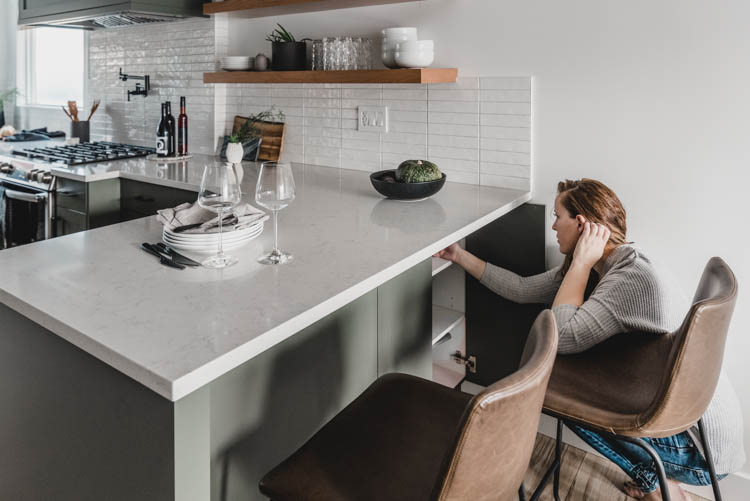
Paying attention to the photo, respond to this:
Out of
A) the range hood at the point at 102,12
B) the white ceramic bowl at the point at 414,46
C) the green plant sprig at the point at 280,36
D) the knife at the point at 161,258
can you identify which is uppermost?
the range hood at the point at 102,12

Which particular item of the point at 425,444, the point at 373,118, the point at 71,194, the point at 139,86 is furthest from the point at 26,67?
the point at 425,444

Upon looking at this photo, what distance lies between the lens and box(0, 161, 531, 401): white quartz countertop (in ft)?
2.72

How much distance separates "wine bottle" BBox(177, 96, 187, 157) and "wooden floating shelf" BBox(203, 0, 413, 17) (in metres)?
0.52

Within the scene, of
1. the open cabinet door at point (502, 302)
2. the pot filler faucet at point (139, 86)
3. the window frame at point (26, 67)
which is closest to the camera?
the open cabinet door at point (502, 302)

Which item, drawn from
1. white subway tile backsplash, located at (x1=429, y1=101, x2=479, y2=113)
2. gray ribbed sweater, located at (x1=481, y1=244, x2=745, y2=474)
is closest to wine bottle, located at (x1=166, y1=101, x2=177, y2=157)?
white subway tile backsplash, located at (x1=429, y1=101, x2=479, y2=113)

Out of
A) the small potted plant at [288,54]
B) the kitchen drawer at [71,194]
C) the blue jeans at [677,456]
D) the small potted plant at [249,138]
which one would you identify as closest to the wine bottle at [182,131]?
the small potted plant at [249,138]

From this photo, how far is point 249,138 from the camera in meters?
2.71

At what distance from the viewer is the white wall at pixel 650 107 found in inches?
65.0

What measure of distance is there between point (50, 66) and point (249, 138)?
2.43m

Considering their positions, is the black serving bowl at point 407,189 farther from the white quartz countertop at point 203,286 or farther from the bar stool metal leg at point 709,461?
the bar stool metal leg at point 709,461

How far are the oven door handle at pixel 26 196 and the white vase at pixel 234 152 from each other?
87 cm

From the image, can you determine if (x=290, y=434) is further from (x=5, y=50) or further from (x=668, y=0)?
(x=5, y=50)

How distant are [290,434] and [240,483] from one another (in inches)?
6.5

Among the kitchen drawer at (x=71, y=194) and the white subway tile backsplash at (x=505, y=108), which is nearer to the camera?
the white subway tile backsplash at (x=505, y=108)
